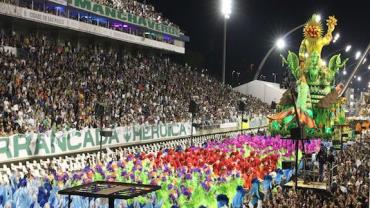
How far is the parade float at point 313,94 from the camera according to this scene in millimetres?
30047

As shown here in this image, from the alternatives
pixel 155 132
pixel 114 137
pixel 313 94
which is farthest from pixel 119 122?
pixel 313 94

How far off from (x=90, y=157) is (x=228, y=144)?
846 cm

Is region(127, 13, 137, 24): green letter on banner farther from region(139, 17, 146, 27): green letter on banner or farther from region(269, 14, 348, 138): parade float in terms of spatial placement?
region(269, 14, 348, 138): parade float

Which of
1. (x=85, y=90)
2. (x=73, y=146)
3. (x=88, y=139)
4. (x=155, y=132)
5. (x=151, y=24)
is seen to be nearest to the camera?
(x=73, y=146)

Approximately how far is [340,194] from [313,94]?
2026 centimetres

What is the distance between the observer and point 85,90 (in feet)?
100

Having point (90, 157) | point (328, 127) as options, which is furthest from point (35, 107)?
point (328, 127)

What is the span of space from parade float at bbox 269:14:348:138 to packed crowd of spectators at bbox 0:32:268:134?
7.83m

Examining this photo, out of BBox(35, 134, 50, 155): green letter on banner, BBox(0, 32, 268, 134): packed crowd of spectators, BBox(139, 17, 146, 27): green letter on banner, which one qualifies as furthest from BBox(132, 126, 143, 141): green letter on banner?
BBox(139, 17, 146, 27): green letter on banner

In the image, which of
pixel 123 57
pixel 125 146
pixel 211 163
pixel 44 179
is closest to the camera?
pixel 44 179

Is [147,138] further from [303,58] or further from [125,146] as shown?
[303,58]

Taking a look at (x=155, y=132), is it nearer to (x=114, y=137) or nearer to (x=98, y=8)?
(x=114, y=137)

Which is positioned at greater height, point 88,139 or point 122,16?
point 122,16

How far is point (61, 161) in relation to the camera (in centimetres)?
1953
